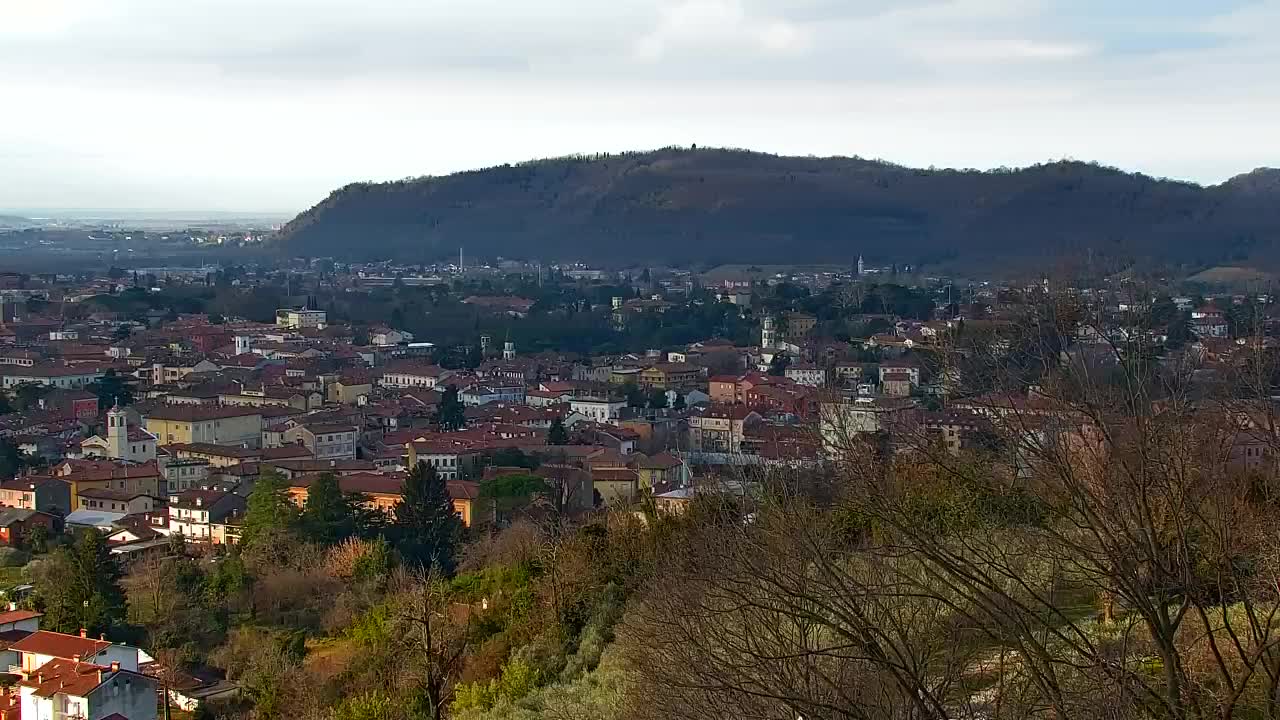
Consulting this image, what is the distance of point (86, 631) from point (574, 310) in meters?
41.5

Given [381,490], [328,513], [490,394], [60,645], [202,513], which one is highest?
[328,513]

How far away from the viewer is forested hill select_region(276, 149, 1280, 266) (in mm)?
75188

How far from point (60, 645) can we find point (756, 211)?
85516 mm

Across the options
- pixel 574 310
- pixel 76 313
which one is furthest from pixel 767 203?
pixel 76 313

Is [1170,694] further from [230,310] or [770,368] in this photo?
[230,310]

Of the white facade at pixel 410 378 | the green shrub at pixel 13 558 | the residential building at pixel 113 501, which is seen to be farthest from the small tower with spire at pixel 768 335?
the green shrub at pixel 13 558

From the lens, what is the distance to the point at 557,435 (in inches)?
1086

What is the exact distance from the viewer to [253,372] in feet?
127

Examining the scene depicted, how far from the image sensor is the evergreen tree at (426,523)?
691 inches

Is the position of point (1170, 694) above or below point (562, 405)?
above

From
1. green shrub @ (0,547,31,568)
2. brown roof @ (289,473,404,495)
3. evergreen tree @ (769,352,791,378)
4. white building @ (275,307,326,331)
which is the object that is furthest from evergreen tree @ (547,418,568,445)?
white building @ (275,307,326,331)

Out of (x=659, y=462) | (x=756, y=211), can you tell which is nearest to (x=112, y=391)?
(x=659, y=462)

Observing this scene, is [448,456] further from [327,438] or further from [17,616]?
[17,616]

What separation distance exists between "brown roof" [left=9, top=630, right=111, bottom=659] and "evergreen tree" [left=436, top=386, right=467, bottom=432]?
16.0 metres
